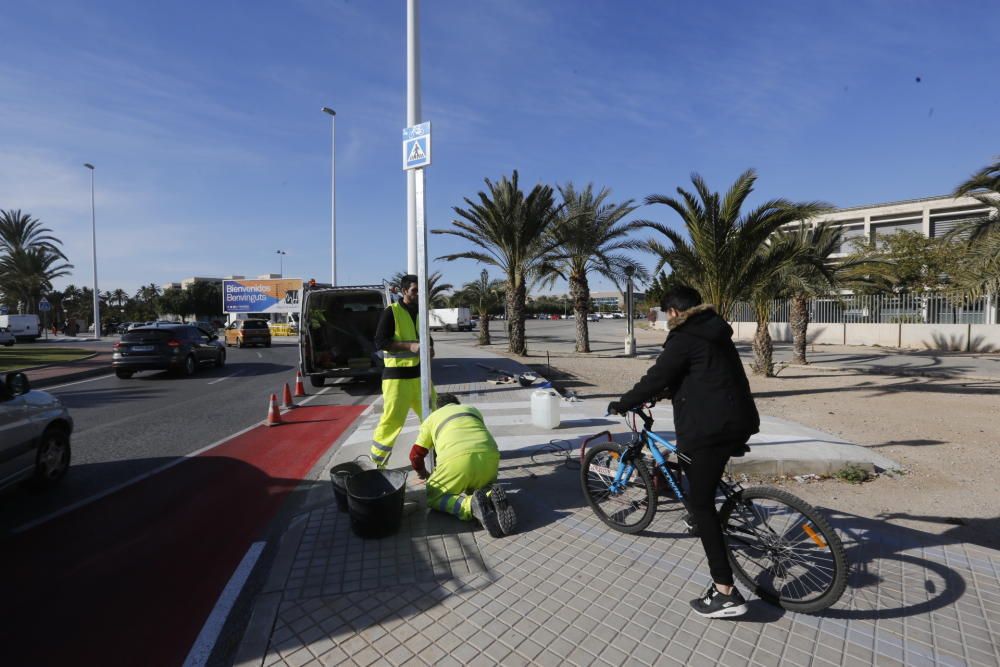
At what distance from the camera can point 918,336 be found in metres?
26.8

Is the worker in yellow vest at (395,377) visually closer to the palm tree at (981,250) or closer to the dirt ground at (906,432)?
the dirt ground at (906,432)

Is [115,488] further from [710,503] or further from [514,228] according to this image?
[514,228]

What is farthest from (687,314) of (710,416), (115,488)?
(115,488)

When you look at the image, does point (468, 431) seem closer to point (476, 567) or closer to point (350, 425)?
point (476, 567)

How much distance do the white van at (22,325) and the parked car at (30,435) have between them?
4385 cm

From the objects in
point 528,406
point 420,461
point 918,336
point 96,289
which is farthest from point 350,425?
point 96,289

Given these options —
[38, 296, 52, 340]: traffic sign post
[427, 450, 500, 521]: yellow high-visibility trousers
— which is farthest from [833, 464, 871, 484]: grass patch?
[38, 296, 52, 340]: traffic sign post

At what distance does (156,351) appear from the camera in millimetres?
14352

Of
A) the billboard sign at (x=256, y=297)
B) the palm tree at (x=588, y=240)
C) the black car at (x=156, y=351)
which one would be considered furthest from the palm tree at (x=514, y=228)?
the billboard sign at (x=256, y=297)

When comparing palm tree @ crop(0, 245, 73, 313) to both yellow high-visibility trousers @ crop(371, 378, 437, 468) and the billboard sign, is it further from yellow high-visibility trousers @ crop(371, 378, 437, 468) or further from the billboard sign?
yellow high-visibility trousers @ crop(371, 378, 437, 468)

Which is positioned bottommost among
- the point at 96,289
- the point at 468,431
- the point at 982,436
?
the point at 982,436

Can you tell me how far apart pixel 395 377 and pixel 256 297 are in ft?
145

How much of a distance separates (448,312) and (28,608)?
5595cm

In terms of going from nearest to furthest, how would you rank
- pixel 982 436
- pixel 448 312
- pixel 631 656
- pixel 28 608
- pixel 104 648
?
pixel 631 656
pixel 104 648
pixel 28 608
pixel 982 436
pixel 448 312
